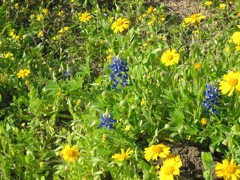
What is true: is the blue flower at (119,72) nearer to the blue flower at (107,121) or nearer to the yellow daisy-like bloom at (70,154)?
the blue flower at (107,121)

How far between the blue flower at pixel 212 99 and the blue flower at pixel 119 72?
520 mm

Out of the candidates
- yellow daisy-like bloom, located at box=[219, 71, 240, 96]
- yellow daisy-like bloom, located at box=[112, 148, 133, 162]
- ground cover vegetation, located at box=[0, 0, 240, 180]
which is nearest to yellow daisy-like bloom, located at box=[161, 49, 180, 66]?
ground cover vegetation, located at box=[0, 0, 240, 180]

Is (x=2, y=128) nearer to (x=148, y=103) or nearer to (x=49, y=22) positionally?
(x=148, y=103)

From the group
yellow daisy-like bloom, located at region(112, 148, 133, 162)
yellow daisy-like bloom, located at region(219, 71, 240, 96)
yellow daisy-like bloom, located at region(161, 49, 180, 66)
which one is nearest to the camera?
yellow daisy-like bloom, located at region(219, 71, 240, 96)

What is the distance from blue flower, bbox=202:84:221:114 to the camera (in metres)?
2.48

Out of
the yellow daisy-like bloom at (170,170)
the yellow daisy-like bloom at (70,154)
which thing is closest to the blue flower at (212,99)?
the yellow daisy-like bloom at (170,170)

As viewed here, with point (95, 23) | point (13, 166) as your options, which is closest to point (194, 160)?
point (13, 166)

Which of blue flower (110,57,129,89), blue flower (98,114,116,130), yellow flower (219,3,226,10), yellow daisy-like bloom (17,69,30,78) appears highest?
yellow flower (219,3,226,10)

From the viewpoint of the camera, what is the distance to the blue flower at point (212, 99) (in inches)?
97.5

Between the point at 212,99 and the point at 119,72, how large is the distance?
600 millimetres

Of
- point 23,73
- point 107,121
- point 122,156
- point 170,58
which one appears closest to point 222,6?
point 170,58

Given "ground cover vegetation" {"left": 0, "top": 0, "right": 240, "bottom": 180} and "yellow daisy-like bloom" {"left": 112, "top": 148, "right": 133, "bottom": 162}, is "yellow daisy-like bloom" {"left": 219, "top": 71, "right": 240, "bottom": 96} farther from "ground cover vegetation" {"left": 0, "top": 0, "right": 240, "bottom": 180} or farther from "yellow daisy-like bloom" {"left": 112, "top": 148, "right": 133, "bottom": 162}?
"yellow daisy-like bloom" {"left": 112, "top": 148, "right": 133, "bottom": 162}

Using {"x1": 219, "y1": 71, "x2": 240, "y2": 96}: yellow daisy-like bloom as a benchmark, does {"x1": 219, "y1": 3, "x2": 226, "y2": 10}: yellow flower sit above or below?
above

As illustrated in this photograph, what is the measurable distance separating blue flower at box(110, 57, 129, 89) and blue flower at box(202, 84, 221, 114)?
0.52m
